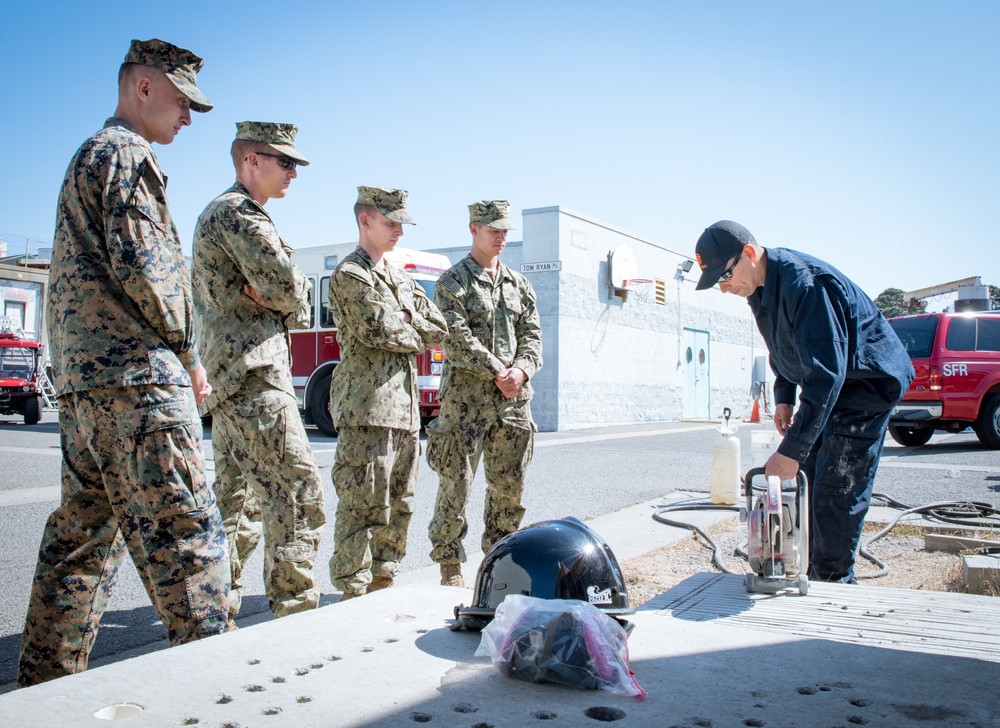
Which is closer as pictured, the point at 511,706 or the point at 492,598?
the point at 511,706

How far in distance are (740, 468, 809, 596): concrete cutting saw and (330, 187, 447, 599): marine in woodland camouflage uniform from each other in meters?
1.74

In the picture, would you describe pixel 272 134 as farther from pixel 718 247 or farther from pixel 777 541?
pixel 777 541

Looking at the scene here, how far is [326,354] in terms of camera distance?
15195 mm

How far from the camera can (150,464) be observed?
2.45 m

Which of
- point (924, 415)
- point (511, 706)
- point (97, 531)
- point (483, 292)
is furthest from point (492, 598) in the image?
point (924, 415)

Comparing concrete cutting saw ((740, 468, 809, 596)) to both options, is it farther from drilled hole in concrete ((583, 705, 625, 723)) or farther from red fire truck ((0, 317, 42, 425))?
red fire truck ((0, 317, 42, 425))

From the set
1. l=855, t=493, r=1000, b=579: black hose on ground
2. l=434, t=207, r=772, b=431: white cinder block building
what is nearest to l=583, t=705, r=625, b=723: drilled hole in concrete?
l=855, t=493, r=1000, b=579: black hose on ground

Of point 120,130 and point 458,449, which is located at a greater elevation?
point 120,130

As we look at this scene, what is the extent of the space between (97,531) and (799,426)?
239 centimetres

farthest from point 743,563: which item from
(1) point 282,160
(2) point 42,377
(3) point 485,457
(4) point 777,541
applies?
(2) point 42,377

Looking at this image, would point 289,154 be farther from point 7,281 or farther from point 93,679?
point 7,281

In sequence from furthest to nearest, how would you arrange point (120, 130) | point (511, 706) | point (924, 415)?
1. point (924, 415)
2. point (120, 130)
3. point (511, 706)

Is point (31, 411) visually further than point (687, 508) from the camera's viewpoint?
Yes

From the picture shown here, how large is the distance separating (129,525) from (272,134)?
1.86 metres
